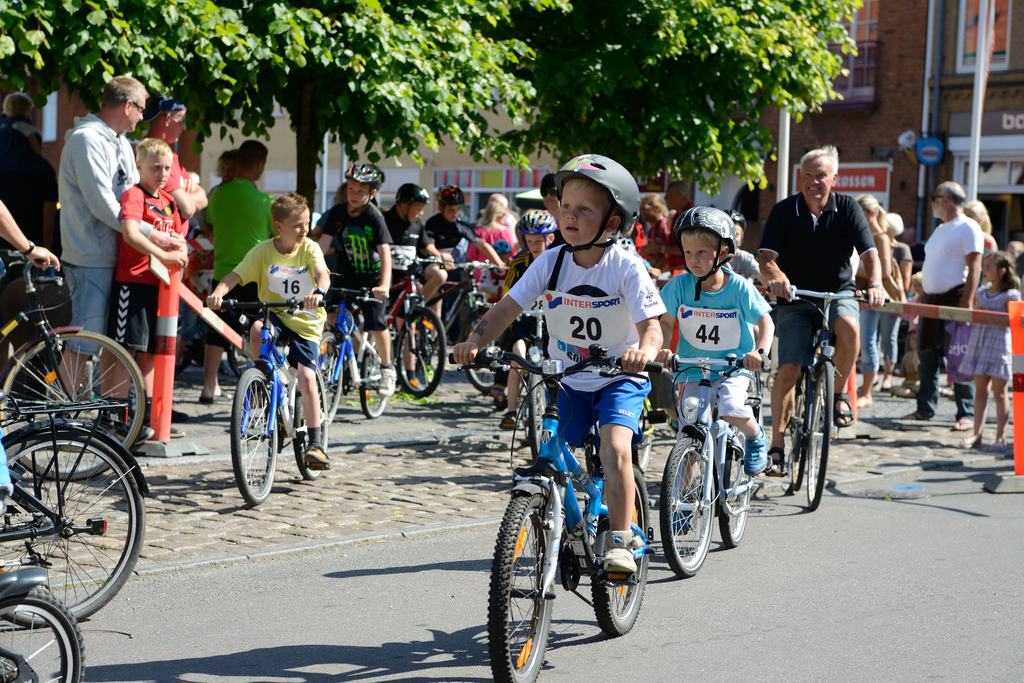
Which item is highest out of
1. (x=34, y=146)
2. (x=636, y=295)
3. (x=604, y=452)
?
(x=34, y=146)

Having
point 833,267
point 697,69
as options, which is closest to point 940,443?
point 833,267

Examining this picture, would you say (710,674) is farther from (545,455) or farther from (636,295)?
(636,295)

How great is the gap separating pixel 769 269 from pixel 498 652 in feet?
14.1

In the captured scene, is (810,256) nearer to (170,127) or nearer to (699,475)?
(699,475)

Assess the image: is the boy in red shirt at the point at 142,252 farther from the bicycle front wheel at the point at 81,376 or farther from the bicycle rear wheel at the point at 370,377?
the bicycle rear wheel at the point at 370,377

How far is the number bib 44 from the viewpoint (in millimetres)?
4449

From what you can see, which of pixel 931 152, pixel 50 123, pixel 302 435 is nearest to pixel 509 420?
pixel 302 435

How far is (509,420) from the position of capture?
9.37m

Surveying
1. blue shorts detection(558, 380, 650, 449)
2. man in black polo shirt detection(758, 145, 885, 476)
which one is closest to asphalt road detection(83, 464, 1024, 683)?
blue shorts detection(558, 380, 650, 449)

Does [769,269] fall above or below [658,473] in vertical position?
above

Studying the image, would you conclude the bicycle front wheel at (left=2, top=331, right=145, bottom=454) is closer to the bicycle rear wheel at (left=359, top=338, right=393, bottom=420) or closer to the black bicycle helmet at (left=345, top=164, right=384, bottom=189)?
the bicycle rear wheel at (left=359, top=338, right=393, bottom=420)

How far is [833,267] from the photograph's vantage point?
7855 millimetres

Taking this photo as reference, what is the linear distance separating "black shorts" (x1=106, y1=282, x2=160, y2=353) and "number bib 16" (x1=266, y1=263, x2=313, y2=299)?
0.96 m

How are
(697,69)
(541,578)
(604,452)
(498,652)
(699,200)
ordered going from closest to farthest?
(498,652) < (541,578) < (604,452) < (697,69) < (699,200)
